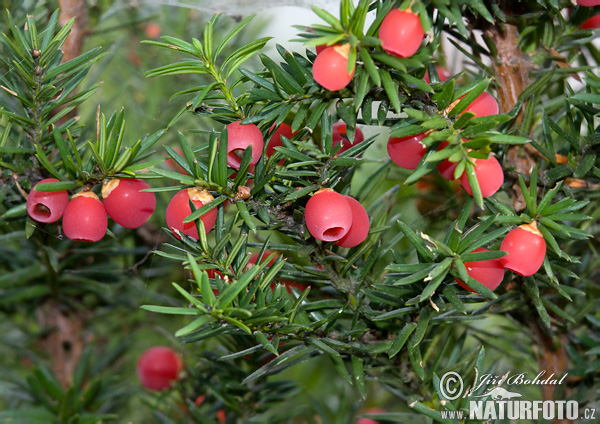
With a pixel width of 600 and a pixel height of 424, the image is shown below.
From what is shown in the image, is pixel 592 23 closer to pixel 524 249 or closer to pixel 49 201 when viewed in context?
pixel 524 249

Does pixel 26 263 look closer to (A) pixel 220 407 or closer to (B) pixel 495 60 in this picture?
(A) pixel 220 407

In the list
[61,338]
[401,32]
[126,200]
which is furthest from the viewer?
[61,338]

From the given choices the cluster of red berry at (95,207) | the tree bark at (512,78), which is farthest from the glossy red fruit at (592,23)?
the cluster of red berry at (95,207)

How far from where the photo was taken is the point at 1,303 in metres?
0.61

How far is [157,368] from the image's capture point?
2.30 ft

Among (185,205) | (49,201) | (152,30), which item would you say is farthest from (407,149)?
(152,30)

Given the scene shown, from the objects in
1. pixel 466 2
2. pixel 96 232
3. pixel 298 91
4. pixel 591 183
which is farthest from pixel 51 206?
pixel 591 183

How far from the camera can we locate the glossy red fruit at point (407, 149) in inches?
14.0

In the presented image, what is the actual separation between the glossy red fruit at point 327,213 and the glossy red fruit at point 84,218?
0.52 ft

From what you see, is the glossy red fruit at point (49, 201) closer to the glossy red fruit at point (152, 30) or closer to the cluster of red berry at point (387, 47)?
the cluster of red berry at point (387, 47)

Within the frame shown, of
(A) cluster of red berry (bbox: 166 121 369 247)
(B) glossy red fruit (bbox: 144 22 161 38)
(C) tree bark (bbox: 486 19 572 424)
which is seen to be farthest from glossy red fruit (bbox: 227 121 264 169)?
(B) glossy red fruit (bbox: 144 22 161 38)

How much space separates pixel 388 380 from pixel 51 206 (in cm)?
30

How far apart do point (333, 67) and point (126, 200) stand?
19 cm

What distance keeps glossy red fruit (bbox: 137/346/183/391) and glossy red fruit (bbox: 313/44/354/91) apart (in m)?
0.50
